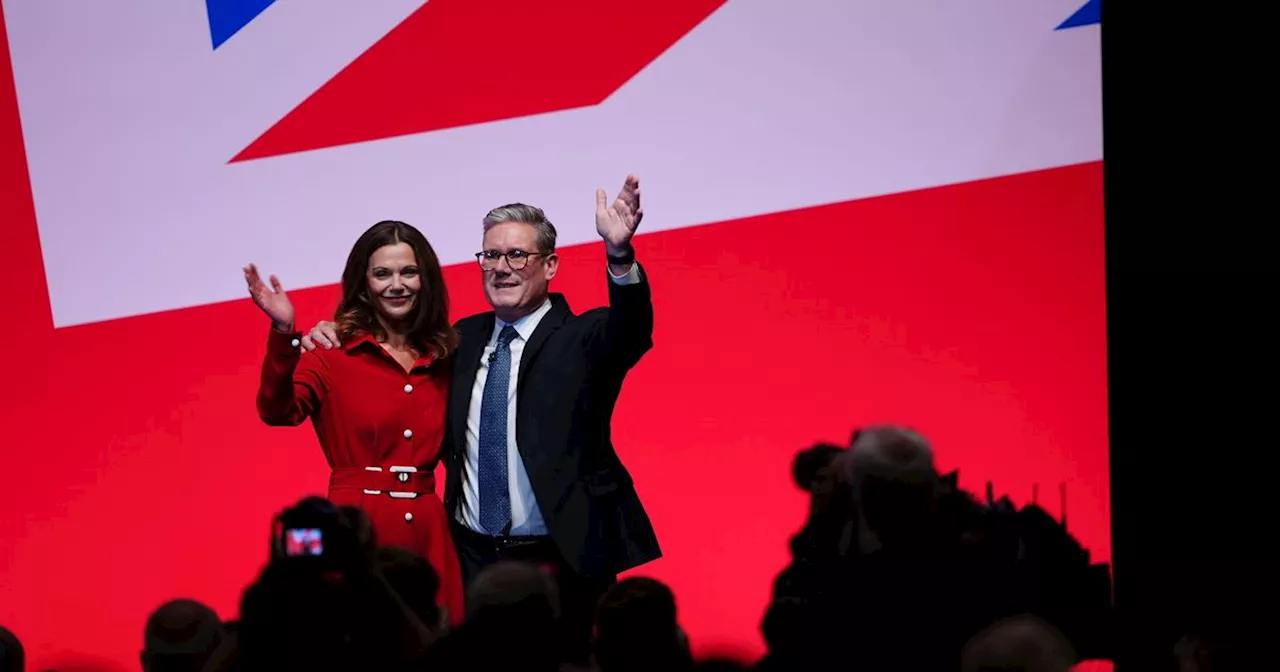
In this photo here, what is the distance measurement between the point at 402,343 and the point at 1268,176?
1.64 m

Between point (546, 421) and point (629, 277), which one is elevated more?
point (629, 277)

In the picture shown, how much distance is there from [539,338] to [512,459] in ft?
0.74

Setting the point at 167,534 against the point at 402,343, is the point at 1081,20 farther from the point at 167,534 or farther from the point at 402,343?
the point at 167,534

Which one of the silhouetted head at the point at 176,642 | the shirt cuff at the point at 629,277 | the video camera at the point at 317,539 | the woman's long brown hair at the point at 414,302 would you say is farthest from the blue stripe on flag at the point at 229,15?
the video camera at the point at 317,539

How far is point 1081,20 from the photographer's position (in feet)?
13.4

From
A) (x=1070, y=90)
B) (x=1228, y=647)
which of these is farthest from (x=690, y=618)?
(x=1228, y=647)

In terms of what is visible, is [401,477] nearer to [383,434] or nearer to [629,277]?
[383,434]

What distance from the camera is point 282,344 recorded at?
2834 millimetres

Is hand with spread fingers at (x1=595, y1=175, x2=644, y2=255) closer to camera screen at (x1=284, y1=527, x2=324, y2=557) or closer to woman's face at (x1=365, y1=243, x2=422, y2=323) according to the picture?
woman's face at (x1=365, y1=243, x2=422, y2=323)

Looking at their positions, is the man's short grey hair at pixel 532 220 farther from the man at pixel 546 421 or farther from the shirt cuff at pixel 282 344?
the shirt cuff at pixel 282 344

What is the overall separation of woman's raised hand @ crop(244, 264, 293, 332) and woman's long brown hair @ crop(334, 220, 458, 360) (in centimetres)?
13

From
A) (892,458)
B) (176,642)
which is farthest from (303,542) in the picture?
(892,458)

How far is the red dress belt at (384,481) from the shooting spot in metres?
Answer: 2.94

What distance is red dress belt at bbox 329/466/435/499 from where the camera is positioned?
2.94 metres
